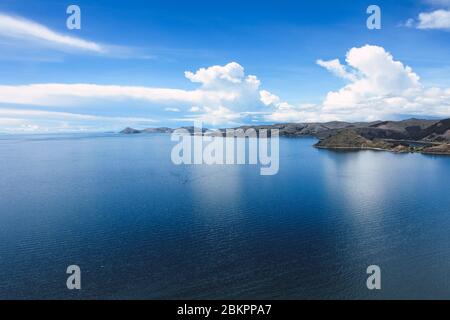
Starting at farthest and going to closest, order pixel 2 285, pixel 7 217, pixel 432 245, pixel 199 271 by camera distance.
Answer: pixel 7 217, pixel 432 245, pixel 199 271, pixel 2 285

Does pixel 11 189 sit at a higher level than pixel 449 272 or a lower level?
higher

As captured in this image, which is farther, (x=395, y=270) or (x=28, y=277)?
(x=395, y=270)

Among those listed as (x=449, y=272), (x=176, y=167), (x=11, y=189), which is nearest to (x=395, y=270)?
(x=449, y=272)

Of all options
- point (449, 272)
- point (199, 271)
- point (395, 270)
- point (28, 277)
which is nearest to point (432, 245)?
point (449, 272)

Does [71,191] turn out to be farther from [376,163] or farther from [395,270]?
[376,163]
